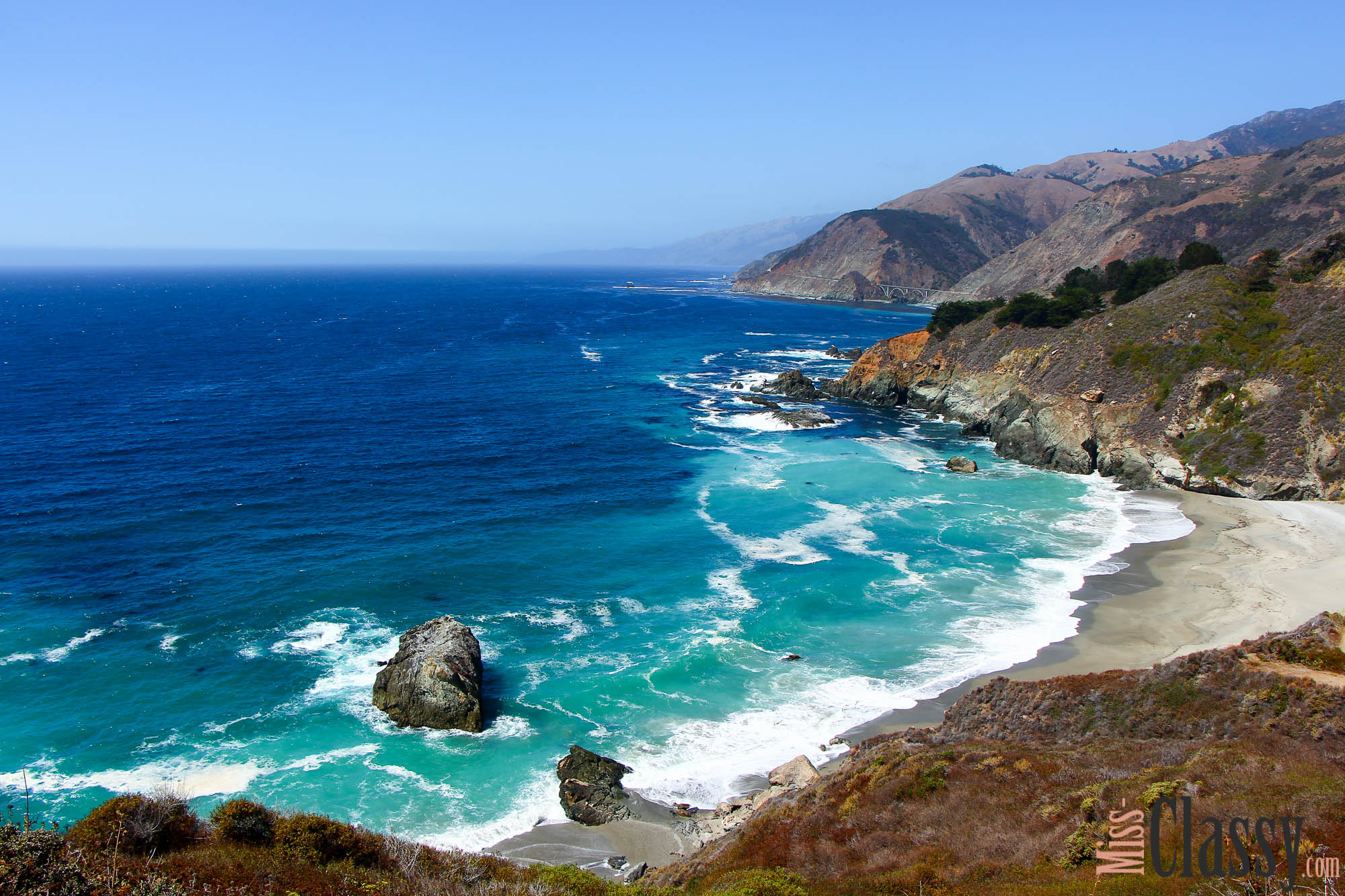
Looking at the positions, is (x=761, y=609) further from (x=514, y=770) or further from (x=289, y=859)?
(x=289, y=859)

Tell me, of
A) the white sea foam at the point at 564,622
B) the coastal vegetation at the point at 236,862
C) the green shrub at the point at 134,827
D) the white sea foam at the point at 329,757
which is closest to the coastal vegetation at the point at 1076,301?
the white sea foam at the point at 564,622

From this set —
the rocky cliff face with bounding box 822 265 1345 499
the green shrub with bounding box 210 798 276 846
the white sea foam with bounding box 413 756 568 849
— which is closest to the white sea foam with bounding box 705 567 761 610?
the white sea foam with bounding box 413 756 568 849

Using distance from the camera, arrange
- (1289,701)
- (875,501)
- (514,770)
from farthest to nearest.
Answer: (875,501) → (514,770) → (1289,701)

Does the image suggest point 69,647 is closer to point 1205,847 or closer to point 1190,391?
point 1205,847

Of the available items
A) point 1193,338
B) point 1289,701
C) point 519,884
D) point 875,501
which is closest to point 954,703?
point 1289,701

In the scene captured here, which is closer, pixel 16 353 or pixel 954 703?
pixel 954 703

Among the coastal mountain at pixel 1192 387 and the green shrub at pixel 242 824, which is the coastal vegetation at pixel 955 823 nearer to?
the green shrub at pixel 242 824
